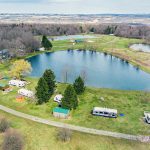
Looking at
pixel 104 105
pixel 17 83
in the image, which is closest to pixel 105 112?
pixel 104 105

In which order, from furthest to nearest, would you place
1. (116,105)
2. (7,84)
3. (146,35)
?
(146,35) < (7,84) < (116,105)

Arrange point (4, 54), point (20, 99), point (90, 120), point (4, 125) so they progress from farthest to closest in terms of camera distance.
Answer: point (4, 54), point (20, 99), point (90, 120), point (4, 125)

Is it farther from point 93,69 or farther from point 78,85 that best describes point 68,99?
point 93,69

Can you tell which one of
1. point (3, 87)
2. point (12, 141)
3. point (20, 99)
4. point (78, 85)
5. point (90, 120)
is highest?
point (78, 85)

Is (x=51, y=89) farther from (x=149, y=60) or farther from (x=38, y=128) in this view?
(x=149, y=60)

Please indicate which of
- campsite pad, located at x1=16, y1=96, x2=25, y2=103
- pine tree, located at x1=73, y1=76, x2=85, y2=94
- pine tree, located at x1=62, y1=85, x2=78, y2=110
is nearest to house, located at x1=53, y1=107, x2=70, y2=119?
pine tree, located at x1=62, y1=85, x2=78, y2=110

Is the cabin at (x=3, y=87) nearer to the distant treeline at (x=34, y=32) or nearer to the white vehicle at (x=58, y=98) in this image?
the white vehicle at (x=58, y=98)

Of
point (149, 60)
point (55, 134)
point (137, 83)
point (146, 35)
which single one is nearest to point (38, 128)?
point (55, 134)

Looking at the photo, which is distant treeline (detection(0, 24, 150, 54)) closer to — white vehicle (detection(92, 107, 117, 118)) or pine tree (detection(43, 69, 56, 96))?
pine tree (detection(43, 69, 56, 96))
